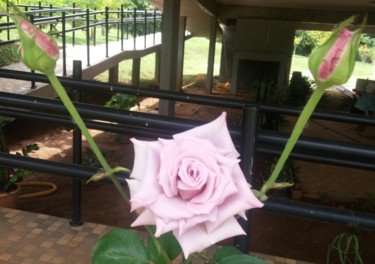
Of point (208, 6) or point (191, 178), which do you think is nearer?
point (191, 178)

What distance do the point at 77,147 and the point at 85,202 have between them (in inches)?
162

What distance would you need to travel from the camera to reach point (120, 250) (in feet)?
2.06

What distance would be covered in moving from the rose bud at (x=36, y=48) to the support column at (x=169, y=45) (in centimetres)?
905

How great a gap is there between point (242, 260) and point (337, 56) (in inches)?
11.9

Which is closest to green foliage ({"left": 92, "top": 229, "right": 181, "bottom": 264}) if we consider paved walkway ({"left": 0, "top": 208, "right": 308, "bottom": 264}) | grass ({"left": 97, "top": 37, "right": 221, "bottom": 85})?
paved walkway ({"left": 0, "top": 208, "right": 308, "bottom": 264})

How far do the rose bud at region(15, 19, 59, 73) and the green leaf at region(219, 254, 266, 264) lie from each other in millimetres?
339

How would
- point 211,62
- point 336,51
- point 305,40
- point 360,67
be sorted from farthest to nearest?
point 305,40 → point 360,67 → point 211,62 → point 336,51

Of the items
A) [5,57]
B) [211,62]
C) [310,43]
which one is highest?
[310,43]

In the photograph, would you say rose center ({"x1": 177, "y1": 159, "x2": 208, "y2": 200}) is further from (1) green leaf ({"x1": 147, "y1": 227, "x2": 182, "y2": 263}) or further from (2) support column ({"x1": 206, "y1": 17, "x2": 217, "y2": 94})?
(2) support column ({"x1": 206, "y1": 17, "x2": 217, "y2": 94})

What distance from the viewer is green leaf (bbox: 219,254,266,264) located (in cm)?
62

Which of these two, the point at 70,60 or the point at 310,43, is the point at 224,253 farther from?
the point at 310,43

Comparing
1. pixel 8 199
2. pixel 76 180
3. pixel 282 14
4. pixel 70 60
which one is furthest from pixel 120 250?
pixel 282 14

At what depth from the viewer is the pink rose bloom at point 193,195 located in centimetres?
47

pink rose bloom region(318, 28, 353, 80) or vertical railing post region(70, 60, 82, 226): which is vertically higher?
pink rose bloom region(318, 28, 353, 80)
